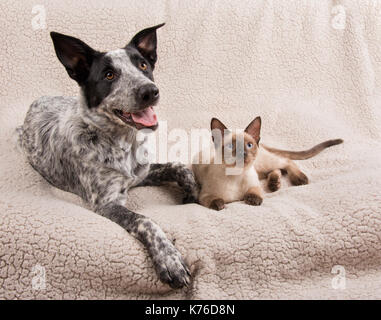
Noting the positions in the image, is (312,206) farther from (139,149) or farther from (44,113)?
(44,113)

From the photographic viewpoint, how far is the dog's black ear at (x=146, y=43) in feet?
6.61

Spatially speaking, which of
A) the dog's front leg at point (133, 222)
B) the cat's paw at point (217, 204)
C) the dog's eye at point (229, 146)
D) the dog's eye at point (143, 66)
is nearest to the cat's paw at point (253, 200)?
the cat's paw at point (217, 204)

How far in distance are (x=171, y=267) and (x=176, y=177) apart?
0.80 meters

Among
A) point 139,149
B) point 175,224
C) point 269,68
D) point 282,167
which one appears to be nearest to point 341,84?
point 269,68

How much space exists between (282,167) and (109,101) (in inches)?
42.5

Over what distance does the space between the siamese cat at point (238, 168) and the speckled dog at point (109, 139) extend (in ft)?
0.45

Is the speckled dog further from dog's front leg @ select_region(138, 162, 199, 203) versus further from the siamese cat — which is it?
the siamese cat

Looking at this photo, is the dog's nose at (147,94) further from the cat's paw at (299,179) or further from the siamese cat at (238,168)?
the cat's paw at (299,179)

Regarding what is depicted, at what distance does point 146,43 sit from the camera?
2078mm

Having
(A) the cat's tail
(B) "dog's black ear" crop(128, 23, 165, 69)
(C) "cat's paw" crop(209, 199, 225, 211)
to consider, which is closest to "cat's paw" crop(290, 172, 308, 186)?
(A) the cat's tail

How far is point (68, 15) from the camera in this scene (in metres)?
3.01

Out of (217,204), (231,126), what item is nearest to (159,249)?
(217,204)

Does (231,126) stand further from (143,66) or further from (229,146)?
(143,66)

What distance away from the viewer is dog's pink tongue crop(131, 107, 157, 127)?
1.87m
